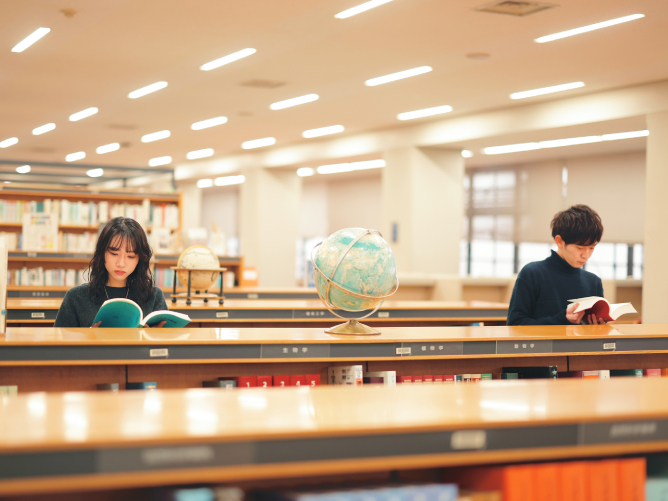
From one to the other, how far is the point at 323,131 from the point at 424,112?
2511 millimetres

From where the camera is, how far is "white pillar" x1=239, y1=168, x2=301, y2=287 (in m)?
15.8

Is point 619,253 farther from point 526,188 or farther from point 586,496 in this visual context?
point 586,496

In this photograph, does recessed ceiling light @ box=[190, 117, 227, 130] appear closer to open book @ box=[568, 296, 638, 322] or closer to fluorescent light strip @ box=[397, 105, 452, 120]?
fluorescent light strip @ box=[397, 105, 452, 120]

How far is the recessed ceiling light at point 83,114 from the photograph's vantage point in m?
11.3

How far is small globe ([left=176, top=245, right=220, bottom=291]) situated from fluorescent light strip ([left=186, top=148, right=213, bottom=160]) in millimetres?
10344

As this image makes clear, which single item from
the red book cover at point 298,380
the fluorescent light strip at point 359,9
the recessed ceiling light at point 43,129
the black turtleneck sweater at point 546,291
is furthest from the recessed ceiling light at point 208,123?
the red book cover at point 298,380

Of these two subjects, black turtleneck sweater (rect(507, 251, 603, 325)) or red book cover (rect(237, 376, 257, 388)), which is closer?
red book cover (rect(237, 376, 257, 388))

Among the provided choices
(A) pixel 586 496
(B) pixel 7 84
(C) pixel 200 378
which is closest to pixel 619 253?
(B) pixel 7 84

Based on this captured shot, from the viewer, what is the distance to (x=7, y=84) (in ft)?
31.8

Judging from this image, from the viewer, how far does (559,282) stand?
382 centimetres

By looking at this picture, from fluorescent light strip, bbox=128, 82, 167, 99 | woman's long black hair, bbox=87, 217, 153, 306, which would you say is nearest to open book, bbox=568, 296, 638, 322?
woman's long black hair, bbox=87, 217, 153, 306

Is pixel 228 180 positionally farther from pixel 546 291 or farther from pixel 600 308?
pixel 600 308

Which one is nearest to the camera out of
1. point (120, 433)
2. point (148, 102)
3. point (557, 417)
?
point (120, 433)

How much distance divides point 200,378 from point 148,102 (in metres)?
8.34
